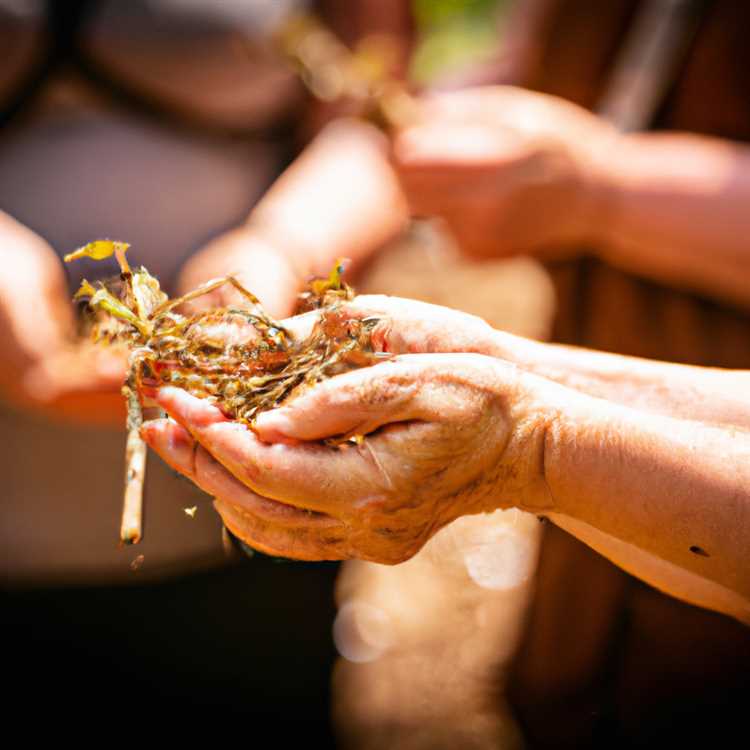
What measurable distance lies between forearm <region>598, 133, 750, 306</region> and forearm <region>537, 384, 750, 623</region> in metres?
0.65

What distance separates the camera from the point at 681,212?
1.34m

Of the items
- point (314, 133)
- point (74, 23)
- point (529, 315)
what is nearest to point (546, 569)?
point (314, 133)

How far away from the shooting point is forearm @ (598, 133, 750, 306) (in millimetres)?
1287

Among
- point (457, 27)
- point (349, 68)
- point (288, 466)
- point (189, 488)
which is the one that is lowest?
point (189, 488)

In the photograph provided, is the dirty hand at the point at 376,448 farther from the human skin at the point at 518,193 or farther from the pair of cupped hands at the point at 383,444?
the human skin at the point at 518,193

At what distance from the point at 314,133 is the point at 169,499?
0.74 metres

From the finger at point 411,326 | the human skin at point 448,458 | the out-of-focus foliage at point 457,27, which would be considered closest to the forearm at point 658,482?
the human skin at point 448,458

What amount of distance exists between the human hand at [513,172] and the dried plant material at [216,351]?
78 centimetres

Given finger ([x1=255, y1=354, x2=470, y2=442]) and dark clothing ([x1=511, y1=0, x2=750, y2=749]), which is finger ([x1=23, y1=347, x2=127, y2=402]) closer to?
finger ([x1=255, y1=354, x2=470, y2=442])

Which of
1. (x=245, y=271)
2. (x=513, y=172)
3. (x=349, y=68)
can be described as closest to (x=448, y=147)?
(x=513, y=172)

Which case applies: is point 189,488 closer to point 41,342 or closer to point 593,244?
point 41,342

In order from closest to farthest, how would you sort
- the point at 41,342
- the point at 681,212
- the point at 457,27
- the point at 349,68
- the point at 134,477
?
1. the point at 134,477
2. the point at 41,342
3. the point at 681,212
4. the point at 349,68
5. the point at 457,27

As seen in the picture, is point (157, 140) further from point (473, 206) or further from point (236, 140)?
point (473, 206)

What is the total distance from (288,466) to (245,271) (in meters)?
0.49
